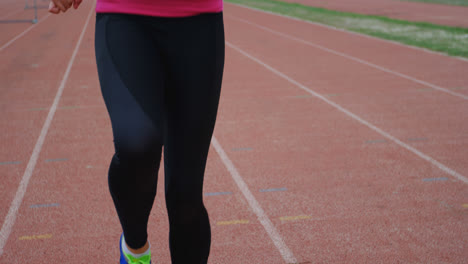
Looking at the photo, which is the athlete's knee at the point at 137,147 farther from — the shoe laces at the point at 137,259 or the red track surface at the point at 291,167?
the red track surface at the point at 291,167

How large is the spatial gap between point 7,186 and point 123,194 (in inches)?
106

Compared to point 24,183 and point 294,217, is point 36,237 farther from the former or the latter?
point 294,217

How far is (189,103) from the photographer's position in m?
1.62

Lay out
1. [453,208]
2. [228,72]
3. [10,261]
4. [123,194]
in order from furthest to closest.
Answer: [228,72], [453,208], [10,261], [123,194]

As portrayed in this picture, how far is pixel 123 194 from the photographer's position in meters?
1.66

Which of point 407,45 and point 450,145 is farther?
point 407,45

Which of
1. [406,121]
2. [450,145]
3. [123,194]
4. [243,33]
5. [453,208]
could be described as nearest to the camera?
[123,194]

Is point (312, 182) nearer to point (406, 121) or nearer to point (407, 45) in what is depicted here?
point (406, 121)

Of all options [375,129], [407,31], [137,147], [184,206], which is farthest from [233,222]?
[407,31]

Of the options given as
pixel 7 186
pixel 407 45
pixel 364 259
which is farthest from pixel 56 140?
pixel 407 45

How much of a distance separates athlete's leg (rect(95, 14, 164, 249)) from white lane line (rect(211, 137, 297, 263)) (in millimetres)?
1426

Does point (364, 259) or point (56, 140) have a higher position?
point (364, 259)

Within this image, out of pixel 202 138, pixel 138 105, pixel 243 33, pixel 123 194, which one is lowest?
pixel 243 33

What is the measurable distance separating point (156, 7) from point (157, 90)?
9.9 inches
